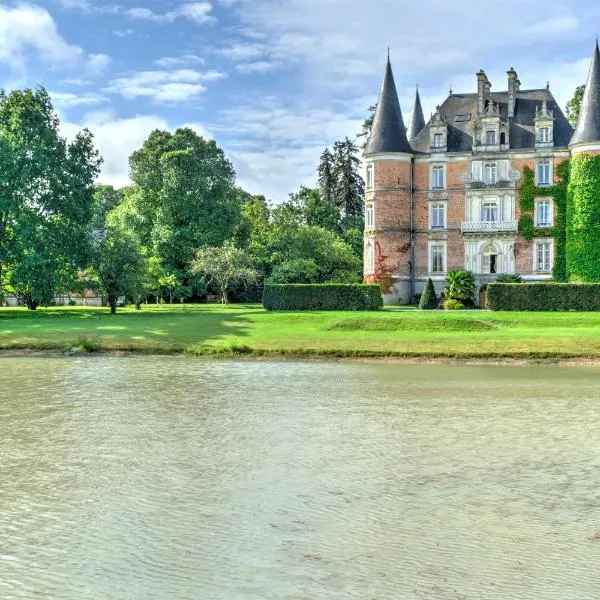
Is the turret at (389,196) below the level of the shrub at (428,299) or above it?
above

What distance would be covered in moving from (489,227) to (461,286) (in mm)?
6301

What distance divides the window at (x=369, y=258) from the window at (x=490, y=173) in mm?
9218

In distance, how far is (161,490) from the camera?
1000 cm

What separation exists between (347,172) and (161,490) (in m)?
81.4

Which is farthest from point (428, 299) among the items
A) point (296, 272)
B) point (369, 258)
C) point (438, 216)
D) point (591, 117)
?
point (591, 117)

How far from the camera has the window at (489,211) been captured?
56.9 metres

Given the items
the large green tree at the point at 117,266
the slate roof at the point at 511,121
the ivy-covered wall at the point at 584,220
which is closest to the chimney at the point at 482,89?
the slate roof at the point at 511,121

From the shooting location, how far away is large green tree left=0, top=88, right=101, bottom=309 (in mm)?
45562

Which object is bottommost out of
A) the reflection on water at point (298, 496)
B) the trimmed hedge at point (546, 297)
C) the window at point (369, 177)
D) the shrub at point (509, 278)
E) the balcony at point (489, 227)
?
the reflection on water at point (298, 496)

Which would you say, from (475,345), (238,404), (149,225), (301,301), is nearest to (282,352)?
(475,345)

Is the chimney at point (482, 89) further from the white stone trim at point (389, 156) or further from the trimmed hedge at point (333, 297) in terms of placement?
the trimmed hedge at point (333, 297)

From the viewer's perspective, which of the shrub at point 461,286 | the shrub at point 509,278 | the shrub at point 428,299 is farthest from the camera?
the shrub at point 509,278

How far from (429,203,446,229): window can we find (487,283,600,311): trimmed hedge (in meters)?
15.0

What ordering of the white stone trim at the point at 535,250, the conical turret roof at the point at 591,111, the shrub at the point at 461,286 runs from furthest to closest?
the white stone trim at the point at 535,250 < the shrub at the point at 461,286 < the conical turret roof at the point at 591,111
